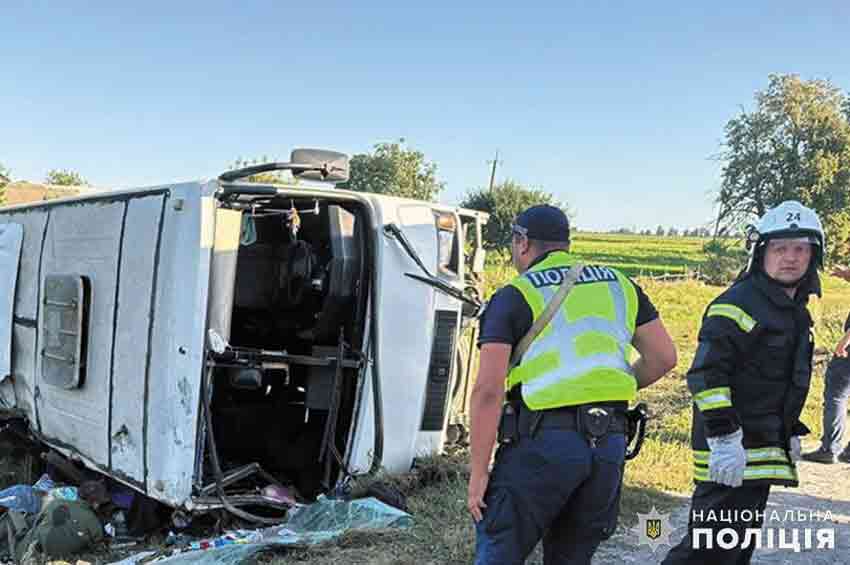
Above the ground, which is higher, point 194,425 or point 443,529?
point 194,425

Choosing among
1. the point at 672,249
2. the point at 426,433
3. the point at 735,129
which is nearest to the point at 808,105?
the point at 735,129

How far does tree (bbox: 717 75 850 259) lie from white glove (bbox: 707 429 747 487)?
118 ft

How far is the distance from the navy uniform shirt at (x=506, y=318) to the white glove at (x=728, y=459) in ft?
2.69

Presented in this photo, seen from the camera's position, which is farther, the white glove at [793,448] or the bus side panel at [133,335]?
the bus side panel at [133,335]

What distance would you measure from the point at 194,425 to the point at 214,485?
1.31 feet

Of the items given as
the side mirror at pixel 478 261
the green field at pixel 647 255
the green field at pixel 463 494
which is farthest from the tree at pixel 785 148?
the side mirror at pixel 478 261

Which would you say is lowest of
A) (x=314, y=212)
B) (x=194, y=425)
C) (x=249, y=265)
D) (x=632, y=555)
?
(x=632, y=555)

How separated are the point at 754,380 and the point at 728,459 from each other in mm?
312

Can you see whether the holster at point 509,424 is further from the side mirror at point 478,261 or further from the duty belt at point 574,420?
the side mirror at point 478,261

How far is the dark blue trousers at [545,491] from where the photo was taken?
254 centimetres

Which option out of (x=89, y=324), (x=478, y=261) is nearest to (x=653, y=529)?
(x=478, y=261)

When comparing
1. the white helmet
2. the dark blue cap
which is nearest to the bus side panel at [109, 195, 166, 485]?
the dark blue cap

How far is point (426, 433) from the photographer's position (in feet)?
16.0

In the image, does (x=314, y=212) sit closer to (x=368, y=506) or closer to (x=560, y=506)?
(x=368, y=506)
